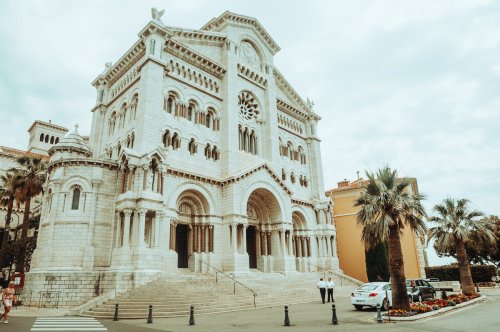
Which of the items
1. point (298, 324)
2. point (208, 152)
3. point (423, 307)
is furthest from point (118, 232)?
point (423, 307)

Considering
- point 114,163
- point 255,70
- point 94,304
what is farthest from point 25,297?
point 255,70

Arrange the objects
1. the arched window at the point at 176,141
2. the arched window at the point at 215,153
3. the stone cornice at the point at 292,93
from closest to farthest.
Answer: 1. the arched window at the point at 176,141
2. the arched window at the point at 215,153
3. the stone cornice at the point at 292,93

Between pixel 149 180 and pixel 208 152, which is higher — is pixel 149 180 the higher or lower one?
the lower one

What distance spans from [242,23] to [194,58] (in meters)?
8.37

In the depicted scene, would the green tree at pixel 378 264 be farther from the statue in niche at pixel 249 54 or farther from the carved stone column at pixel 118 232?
the carved stone column at pixel 118 232

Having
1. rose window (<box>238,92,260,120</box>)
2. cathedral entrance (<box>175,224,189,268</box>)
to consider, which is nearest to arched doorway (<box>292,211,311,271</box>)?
rose window (<box>238,92,260,120</box>)

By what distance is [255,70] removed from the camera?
35250mm

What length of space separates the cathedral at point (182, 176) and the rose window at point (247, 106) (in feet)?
0.39

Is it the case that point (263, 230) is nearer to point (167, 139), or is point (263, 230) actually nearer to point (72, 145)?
point (167, 139)

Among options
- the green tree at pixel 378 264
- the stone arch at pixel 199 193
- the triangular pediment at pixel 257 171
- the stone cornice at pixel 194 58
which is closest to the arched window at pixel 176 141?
the stone arch at pixel 199 193

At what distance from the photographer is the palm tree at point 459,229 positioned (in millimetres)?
23897

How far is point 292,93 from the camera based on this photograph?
40.7 meters

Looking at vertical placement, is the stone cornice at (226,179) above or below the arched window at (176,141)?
below

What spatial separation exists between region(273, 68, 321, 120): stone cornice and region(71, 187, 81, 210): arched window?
930 inches
